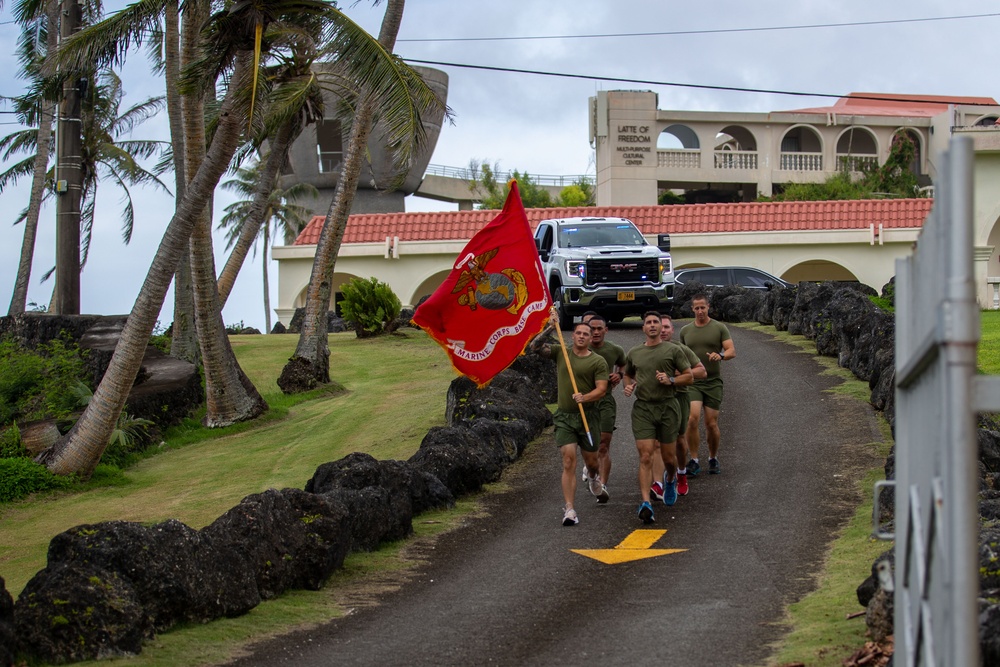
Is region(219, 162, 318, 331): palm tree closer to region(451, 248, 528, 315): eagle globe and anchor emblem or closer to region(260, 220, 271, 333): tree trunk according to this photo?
region(260, 220, 271, 333): tree trunk

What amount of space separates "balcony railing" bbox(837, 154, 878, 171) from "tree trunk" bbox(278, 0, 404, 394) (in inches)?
1542

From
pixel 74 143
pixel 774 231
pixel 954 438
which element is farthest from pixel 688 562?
pixel 774 231

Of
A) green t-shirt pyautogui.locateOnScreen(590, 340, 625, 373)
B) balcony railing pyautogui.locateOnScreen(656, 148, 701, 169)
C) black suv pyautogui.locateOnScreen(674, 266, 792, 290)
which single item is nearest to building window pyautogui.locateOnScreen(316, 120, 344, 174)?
balcony railing pyautogui.locateOnScreen(656, 148, 701, 169)

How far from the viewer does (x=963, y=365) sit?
3279 millimetres

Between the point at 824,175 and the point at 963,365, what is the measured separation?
58.1 metres

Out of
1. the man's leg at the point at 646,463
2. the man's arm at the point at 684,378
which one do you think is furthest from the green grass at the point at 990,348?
the man's leg at the point at 646,463

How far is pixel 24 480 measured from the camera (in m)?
17.2

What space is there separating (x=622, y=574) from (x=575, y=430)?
2.23 meters

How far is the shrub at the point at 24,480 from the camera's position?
17016mm

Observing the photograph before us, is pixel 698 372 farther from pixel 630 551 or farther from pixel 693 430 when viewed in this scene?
pixel 630 551

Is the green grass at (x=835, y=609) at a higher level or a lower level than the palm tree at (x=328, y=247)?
lower

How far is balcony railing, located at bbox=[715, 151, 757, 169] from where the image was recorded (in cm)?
5856

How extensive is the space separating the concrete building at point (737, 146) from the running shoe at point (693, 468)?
144 feet

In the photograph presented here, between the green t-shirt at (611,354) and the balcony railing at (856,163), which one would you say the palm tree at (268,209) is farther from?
the green t-shirt at (611,354)
